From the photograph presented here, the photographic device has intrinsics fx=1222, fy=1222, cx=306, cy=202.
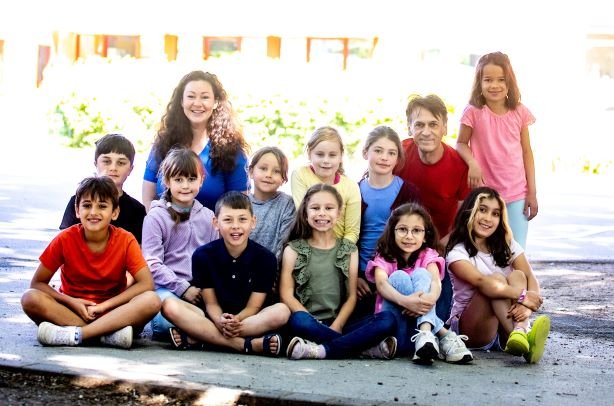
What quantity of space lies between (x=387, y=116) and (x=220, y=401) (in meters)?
16.3

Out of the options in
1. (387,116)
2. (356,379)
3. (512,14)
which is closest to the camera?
(356,379)

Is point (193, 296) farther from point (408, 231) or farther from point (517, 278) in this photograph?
point (517, 278)

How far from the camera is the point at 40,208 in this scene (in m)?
14.9

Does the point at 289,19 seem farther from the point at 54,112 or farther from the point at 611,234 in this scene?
the point at 611,234

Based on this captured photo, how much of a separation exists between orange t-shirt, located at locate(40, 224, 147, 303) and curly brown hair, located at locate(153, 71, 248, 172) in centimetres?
110

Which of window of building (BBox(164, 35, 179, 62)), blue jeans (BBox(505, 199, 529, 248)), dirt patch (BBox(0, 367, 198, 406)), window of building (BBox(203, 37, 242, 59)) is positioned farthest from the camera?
window of building (BBox(203, 37, 242, 59))

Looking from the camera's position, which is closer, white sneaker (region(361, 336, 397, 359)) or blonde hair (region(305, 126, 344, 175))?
white sneaker (region(361, 336, 397, 359))

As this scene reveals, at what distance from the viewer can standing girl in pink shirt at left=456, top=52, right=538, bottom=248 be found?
8.05 meters

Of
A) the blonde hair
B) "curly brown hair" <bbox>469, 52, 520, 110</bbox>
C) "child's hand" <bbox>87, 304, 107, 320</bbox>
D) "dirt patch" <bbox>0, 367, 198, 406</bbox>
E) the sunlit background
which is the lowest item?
"dirt patch" <bbox>0, 367, 198, 406</bbox>

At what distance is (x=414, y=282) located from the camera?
6.99m

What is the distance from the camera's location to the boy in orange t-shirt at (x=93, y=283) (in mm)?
6719

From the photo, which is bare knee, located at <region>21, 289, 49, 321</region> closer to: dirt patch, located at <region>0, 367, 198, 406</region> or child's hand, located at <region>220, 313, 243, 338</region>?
dirt patch, located at <region>0, 367, 198, 406</region>

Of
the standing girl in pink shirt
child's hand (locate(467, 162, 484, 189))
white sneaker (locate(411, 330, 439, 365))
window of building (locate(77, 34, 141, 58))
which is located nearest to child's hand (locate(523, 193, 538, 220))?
the standing girl in pink shirt

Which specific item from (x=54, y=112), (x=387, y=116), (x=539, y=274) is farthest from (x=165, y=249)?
(x=54, y=112)
